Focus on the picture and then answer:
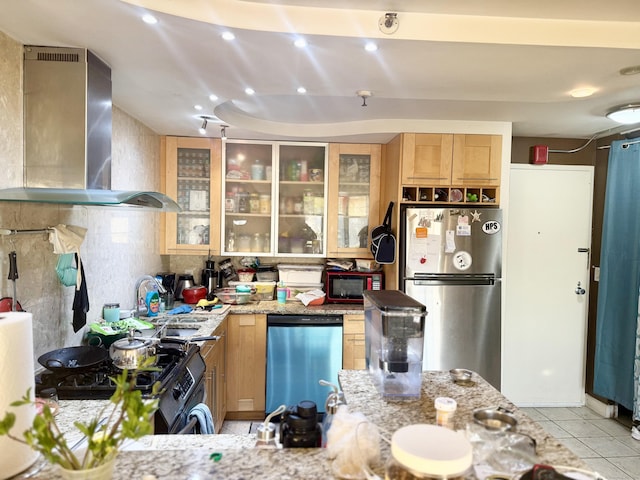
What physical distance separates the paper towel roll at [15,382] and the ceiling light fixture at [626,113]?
3489 millimetres

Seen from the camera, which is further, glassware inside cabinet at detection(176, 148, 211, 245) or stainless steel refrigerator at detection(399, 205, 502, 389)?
glassware inside cabinet at detection(176, 148, 211, 245)

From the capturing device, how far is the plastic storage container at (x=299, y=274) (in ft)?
12.2

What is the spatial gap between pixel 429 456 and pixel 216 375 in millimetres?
2347

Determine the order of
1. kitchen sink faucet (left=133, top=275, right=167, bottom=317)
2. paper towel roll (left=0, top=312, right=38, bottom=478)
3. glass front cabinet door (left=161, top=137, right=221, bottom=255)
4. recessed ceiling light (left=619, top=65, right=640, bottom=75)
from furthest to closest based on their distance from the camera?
glass front cabinet door (left=161, top=137, right=221, bottom=255), kitchen sink faucet (left=133, top=275, right=167, bottom=317), recessed ceiling light (left=619, top=65, right=640, bottom=75), paper towel roll (left=0, top=312, right=38, bottom=478)

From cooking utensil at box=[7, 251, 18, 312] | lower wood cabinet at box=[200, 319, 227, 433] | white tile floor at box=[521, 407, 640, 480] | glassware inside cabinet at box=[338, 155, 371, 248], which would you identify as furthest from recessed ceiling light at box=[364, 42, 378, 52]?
white tile floor at box=[521, 407, 640, 480]

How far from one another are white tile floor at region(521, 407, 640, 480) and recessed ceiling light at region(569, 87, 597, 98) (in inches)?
96.9

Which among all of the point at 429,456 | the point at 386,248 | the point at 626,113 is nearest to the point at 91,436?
the point at 429,456

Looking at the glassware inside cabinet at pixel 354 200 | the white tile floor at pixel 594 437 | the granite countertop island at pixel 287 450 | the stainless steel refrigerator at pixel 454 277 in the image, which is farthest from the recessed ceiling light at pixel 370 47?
the white tile floor at pixel 594 437

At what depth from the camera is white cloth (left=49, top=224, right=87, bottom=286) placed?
1.86 metres

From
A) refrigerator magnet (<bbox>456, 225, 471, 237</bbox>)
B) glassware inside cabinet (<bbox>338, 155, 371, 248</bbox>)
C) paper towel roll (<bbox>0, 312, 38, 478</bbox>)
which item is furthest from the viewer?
glassware inside cabinet (<bbox>338, 155, 371, 248</bbox>)

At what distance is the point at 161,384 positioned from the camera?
169cm

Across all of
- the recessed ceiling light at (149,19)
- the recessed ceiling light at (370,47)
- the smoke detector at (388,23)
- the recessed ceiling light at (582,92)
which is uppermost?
the smoke detector at (388,23)

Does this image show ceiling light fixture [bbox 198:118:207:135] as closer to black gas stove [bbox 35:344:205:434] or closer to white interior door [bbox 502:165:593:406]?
black gas stove [bbox 35:344:205:434]

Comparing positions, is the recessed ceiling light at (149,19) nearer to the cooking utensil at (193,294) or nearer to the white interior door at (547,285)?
the cooking utensil at (193,294)
